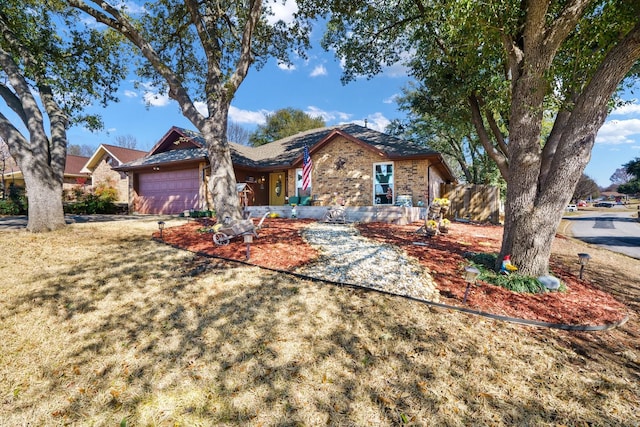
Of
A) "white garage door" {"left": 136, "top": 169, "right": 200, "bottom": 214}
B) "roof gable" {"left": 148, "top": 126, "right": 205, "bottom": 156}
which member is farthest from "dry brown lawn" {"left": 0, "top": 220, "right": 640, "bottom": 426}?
"roof gable" {"left": 148, "top": 126, "right": 205, "bottom": 156}

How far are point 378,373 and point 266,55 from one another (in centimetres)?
1264

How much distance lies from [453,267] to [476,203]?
12.6m

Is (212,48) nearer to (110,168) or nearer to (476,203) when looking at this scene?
(476,203)

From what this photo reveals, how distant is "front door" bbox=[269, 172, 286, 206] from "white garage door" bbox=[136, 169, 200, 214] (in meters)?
4.52

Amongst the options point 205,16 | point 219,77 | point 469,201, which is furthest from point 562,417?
point 469,201

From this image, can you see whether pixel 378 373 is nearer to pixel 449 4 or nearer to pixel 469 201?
pixel 449 4

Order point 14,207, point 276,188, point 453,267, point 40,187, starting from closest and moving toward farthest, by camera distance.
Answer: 1. point 453,267
2. point 40,187
3. point 14,207
4. point 276,188

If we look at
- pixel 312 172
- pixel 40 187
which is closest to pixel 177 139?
pixel 312 172

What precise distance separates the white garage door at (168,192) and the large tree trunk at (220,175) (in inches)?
345

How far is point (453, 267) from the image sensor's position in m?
5.50

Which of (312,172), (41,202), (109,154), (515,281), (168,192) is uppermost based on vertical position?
(109,154)

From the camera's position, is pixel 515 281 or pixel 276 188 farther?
pixel 276 188

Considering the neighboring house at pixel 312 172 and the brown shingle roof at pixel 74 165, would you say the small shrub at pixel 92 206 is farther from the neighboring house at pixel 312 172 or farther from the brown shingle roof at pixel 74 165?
the brown shingle roof at pixel 74 165

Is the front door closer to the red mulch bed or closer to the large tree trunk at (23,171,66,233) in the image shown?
the red mulch bed
